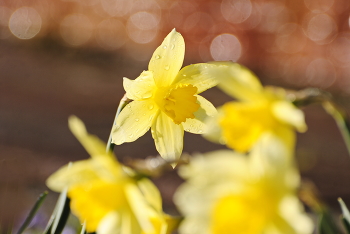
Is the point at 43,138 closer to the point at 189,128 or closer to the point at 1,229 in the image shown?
the point at 1,229

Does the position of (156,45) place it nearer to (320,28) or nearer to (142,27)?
(142,27)

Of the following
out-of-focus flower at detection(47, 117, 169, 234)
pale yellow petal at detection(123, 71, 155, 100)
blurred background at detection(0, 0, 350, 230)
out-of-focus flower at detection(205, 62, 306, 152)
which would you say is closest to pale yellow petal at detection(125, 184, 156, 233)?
out-of-focus flower at detection(47, 117, 169, 234)

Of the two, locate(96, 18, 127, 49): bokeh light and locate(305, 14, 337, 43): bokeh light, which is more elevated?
locate(96, 18, 127, 49): bokeh light

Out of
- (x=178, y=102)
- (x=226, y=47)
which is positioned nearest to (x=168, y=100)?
(x=178, y=102)

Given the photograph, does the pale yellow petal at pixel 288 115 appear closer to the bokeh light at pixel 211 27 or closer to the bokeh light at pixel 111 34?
the bokeh light at pixel 211 27

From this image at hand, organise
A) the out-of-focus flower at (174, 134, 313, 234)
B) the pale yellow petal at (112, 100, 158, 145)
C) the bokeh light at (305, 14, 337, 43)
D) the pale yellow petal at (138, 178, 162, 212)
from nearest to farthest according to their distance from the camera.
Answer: the out-of-focus flower at (174, 134, 313, 234) < the pale yellow petal at (138, 178, 162, 212) < the pale yellow petal at (112, 100, 158, 145) < the bokeh light at (305, 14, 337, 43)

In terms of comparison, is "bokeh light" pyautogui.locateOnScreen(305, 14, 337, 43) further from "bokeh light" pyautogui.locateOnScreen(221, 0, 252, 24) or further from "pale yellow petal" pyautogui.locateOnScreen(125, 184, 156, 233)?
"pale yellow petal" pyautogui.locateOnScreen(125, 184, 156, 233)

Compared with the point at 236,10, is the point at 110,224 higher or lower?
higher

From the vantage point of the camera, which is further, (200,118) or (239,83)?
(200,118)

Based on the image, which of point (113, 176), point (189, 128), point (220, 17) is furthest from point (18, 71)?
point (113, 176)
